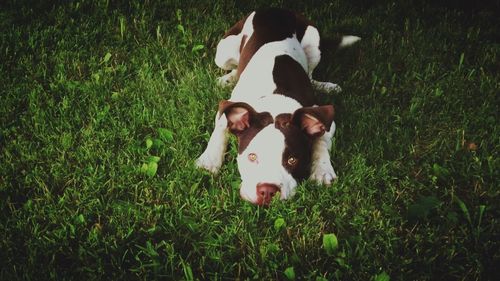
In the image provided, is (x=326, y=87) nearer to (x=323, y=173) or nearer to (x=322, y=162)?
(x=322, y=162)

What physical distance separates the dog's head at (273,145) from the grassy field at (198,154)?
141mm

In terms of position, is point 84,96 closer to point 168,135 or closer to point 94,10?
point 168,135

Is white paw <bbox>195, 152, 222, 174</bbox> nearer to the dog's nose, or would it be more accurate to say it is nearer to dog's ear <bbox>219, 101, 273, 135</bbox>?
dog's ear <bbox>219, 101, 273, 135</bbox>

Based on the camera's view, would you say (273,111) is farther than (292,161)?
Yes

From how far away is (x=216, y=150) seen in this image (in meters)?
3.51

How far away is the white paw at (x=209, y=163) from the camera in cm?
340

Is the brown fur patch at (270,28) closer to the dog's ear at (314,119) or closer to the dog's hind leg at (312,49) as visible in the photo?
the dog's hind leg at (312,49)

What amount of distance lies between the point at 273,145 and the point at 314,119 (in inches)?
14.9

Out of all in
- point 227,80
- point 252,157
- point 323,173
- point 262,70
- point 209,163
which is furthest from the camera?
point 227,80

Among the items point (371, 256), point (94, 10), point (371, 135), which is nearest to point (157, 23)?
point (94, 10)

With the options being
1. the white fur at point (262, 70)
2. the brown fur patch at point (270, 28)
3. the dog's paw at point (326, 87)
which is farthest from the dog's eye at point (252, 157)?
the dog's paw at point (326, 87)

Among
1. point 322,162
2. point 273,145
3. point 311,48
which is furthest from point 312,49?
point 273,145

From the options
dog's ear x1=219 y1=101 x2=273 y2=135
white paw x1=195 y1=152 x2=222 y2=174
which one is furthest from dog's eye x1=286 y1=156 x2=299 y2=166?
white paw x1=195 y1=152 x2=222 y2=174

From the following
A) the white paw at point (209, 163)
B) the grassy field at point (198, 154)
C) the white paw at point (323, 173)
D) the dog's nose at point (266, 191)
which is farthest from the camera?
the white paw at point (209, 163)
